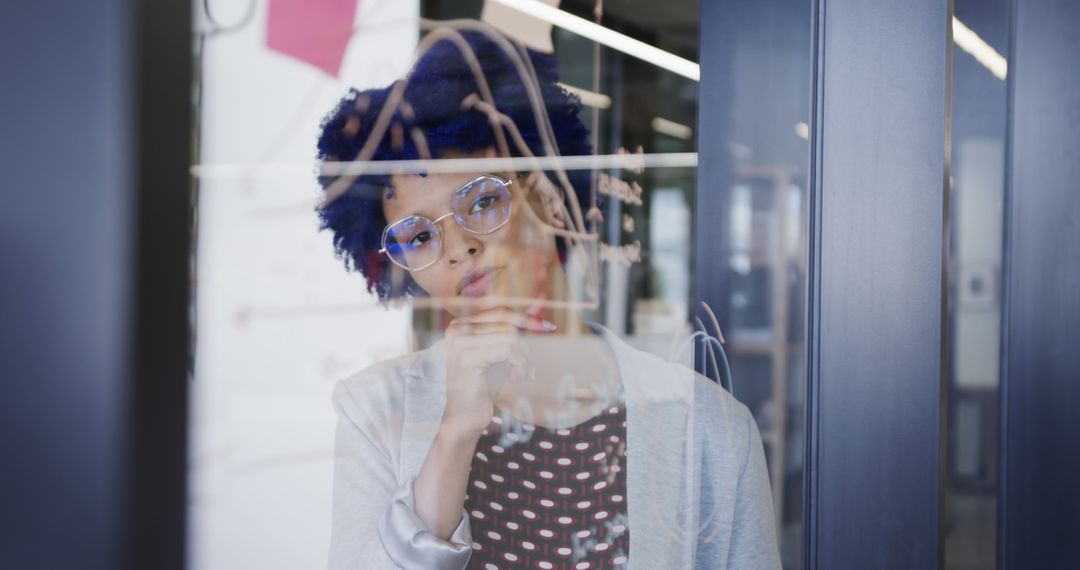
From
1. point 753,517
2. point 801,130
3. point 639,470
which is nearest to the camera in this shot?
point 801,130

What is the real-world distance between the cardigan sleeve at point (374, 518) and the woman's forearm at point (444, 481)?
0.04ft

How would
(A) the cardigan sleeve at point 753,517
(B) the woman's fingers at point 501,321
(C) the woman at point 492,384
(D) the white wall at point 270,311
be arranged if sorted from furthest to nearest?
(B) the woman's fingers at point 501,321, (C) the woman at point 492,384, (A) the cardigan sleeve at point 753,517, (D) the white wall at point 270,311

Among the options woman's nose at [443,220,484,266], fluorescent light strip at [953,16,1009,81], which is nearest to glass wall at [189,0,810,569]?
woman's nose at [443,220,484,266]

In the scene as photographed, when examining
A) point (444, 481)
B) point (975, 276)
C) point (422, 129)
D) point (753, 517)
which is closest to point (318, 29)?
point (422, 129)

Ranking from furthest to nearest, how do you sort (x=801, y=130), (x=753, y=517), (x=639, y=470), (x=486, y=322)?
(x=486, y=322), (x=639, y=470), (x=753, y=517), (x=801, y=130)

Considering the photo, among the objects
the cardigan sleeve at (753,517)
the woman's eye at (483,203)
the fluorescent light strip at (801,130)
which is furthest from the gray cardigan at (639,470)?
the fluorescent light strip at (801,130)

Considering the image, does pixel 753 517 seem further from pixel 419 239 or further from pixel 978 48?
pixel 978 48

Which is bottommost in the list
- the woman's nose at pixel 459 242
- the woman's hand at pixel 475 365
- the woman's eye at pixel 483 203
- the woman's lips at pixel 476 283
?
the woman's hand at pixel 475 365

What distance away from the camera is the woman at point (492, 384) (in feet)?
3.89

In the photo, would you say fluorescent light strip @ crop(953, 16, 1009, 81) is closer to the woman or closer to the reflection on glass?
the reflection on glass

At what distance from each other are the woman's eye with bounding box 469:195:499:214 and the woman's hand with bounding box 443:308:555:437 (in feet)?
0.53

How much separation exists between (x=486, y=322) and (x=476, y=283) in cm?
7

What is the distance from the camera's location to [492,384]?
52.1 inches

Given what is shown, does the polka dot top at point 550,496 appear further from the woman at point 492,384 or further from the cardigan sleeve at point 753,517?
the cardigan sleeve at point 753,517
